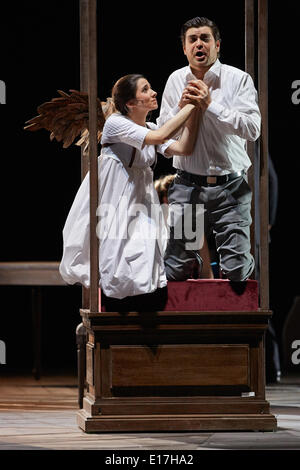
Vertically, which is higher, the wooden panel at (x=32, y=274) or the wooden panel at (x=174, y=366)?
the wooden panel at (x=32, y=274)

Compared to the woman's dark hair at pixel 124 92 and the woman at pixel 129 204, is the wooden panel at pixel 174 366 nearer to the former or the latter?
the woman at pixel 129 204

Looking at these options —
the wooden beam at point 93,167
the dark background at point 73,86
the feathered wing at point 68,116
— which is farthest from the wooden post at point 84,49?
the dark background at point 73,86

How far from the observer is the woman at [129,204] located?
16.6 feet

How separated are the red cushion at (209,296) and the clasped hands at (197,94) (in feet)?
2.42

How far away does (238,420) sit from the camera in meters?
5.12

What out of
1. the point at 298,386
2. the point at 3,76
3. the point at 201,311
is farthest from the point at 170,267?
the point at 3,76

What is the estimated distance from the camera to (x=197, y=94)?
5.13 metres

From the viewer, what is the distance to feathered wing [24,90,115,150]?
5.50 m

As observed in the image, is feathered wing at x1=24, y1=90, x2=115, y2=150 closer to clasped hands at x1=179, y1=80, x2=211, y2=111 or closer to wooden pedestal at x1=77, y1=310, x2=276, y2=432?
clasped hands at x1=179, y1=80, x2=211, y2=111

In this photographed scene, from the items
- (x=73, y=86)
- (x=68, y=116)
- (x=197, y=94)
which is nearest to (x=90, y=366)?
(x=68, y=116)

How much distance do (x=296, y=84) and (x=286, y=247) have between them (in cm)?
131

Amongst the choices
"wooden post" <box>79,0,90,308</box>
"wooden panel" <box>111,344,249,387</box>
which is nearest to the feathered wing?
"wooden post" <box>79,0,90,308</box>

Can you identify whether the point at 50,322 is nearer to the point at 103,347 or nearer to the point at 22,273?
the point at 22,273

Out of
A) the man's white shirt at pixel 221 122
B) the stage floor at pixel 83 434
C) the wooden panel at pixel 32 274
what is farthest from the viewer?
the wooden panel at pixel 32 274
